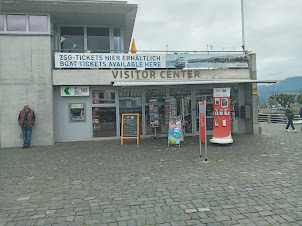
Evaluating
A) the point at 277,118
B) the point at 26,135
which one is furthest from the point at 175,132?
the point at 277,118

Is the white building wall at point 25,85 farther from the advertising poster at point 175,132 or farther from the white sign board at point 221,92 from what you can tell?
the white sign board at point 221,92

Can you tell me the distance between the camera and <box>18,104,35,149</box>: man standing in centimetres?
926

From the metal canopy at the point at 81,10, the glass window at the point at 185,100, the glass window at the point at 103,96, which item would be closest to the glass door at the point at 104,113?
the glass window at the point at 103,96

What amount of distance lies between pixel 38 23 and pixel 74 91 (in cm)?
315

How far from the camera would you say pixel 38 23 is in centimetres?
998

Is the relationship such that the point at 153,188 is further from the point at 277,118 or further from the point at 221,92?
the point at 277,118

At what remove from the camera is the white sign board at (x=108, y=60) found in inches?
400

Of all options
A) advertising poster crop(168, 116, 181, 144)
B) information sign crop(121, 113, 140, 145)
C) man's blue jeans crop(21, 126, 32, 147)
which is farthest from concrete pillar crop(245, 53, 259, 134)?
man's blue jeans crop(21, 126, 32, 147)

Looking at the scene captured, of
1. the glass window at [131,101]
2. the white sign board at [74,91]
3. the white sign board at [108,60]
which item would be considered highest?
the white sign board at [108,60]

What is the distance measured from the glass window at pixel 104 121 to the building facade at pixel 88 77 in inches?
1.8

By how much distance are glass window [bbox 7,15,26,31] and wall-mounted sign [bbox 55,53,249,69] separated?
1766 millimetres

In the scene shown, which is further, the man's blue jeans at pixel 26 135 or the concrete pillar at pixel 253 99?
the concrete pillar at pixel 253 99

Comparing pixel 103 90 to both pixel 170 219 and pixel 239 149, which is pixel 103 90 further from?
pixel 170 219

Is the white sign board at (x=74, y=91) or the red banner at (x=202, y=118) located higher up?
the white sign board at (x=74, y=91)
